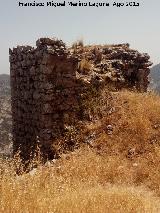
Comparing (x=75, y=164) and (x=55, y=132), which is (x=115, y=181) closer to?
(x=75, y=164)

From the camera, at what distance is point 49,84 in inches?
469

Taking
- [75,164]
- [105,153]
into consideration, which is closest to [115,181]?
[75,164]

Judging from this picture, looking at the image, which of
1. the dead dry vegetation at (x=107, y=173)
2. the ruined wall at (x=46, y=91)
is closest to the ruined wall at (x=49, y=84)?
the ruined wall at (x=46, y=91)

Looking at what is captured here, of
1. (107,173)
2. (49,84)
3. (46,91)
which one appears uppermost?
(49,84)

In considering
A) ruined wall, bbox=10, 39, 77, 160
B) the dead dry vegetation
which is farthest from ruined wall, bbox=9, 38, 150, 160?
the dead dry vegetation

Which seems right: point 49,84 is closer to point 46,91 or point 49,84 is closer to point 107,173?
point 46,91

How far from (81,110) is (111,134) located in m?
1.61

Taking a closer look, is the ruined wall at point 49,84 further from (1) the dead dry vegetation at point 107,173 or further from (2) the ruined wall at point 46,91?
(1) the dead dry vegetation at point 107,173

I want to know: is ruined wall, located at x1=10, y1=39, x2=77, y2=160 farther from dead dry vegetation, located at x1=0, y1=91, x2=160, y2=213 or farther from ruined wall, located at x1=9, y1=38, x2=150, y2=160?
dead dry vegetation, located at x1=0, y1=91, x2=160, y2=213

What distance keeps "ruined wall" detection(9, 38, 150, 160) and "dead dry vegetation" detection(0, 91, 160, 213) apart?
91 centimetres

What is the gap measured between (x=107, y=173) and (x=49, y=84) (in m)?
3.95

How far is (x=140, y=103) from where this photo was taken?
12086 millimetres

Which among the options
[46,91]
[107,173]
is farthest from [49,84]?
[107,173]

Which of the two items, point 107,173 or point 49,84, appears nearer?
point 107,173
